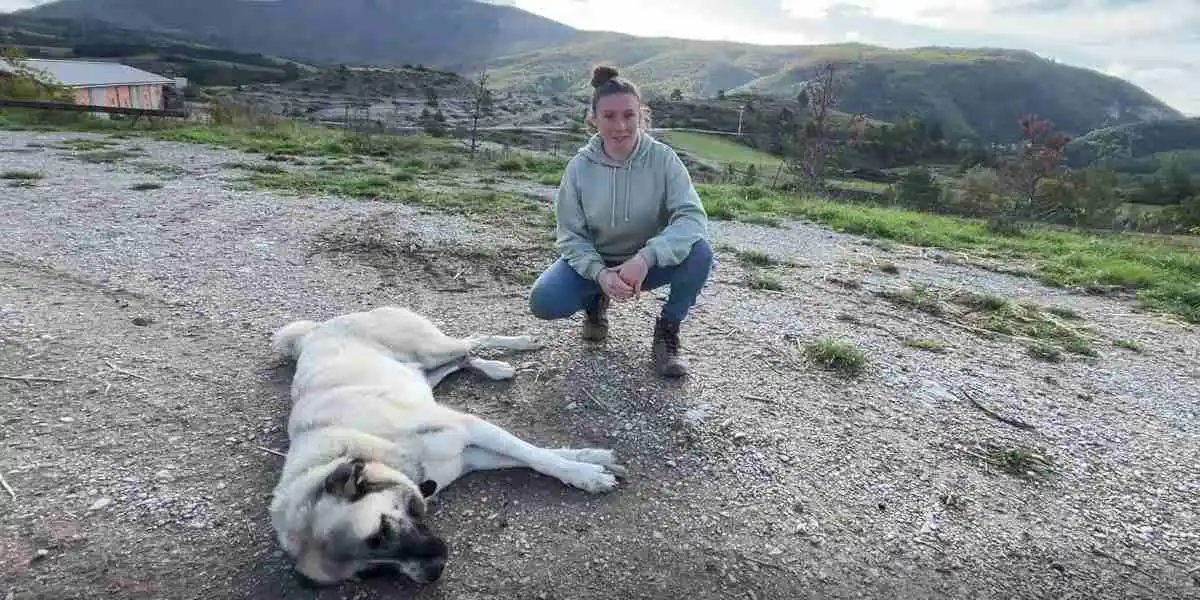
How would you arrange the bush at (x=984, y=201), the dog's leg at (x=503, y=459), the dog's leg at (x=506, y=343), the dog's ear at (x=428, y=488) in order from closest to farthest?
the dog's ear at (x=428, y=488), the dog's leg at (x=503, y=459), the dog's leg at (x=506, y=343), the bush at (x=984, y=201)

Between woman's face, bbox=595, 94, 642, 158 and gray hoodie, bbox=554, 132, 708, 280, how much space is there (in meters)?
0.09

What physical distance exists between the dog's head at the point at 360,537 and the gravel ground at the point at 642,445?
0.51ft

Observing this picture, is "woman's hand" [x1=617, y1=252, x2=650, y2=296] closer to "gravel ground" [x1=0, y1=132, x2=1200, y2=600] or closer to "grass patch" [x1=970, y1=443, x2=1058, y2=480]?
"gravel ground" [x1=0, y1=132, x2=1200, y2=600]

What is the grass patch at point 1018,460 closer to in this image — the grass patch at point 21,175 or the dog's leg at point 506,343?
the dog's leg at point 506,343

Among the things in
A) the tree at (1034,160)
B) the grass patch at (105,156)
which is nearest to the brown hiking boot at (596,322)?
the grass patch at (105,156)

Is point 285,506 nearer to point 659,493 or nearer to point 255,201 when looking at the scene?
point 659,493

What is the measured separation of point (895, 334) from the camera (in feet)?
18.7

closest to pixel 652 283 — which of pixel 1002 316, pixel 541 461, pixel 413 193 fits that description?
pixel 541 461

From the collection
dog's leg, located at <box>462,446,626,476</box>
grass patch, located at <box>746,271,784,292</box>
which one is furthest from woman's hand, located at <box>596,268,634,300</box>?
grass patch, located at <box>746,271,784,292</box>

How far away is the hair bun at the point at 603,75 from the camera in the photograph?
439cm

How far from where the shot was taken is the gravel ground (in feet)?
9.67

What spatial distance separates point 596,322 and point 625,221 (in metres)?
0.85

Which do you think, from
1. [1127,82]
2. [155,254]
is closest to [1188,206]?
[155,254]

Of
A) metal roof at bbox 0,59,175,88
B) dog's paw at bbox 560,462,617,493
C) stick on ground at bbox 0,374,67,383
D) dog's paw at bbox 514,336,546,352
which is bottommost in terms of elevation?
stick on ground at bbox 0,374,67,383
